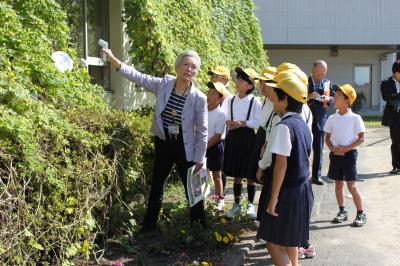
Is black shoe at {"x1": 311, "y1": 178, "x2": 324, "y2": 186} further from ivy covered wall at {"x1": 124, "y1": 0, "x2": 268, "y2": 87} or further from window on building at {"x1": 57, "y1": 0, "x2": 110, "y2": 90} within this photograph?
window on building at {"x1": 57, "y1": 0, "x2": 110, "y2": 90}

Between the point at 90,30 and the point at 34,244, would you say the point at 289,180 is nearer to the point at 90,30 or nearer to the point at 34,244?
the point at 34,244

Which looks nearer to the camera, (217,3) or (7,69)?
(7,69)

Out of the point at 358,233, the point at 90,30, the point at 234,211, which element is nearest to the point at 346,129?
the point at 358,233

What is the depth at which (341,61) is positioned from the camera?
27078 mm

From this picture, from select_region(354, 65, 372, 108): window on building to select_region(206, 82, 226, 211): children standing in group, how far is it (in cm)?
2255

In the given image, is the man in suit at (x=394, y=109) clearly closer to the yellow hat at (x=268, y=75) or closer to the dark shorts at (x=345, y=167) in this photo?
the dark shorts at (x=345, y=167)

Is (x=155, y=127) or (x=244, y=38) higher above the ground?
(x=244, y=38)

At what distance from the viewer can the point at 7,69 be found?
4.66 meters

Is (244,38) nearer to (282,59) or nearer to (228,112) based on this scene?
(228,112)

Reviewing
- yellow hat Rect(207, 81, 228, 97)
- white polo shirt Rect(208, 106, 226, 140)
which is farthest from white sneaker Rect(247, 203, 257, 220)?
yellow hat Rect(207, 81, 228, 97)

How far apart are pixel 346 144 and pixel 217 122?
1.58m

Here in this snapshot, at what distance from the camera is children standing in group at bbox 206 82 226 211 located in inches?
245

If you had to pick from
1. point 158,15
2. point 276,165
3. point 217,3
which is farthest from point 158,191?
point 217,3

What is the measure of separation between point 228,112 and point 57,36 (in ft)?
7.33
